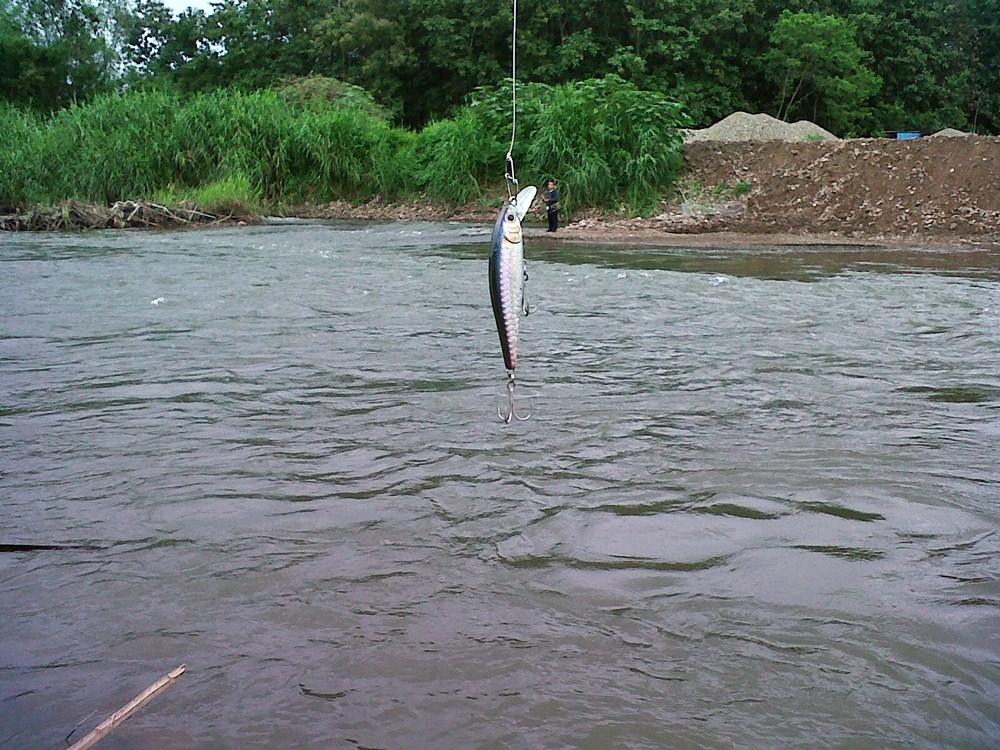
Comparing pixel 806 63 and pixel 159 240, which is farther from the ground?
pixel 806 63

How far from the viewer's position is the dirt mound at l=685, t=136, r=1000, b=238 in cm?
1855

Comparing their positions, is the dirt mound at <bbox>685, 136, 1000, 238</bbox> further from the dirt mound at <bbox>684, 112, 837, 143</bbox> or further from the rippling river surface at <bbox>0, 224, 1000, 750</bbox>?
the rippling river surface at <bbox>0, 224, 1000, 750</bbox>

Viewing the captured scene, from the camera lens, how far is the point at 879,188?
1975 centimetres

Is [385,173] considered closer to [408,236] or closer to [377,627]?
[408,236]

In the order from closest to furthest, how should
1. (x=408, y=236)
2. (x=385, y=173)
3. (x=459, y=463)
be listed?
(x=459, y=463) → (x=408, y=236) → (x=385, y=173)

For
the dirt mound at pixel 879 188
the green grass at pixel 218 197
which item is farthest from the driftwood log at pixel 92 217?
the dirt mound at pixel 879 188

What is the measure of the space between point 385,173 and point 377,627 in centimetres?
2460

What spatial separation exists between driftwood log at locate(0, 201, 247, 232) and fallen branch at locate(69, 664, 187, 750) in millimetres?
19040

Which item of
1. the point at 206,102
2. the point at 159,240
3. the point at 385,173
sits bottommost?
the point at 159,240

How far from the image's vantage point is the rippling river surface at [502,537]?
9.39 feet

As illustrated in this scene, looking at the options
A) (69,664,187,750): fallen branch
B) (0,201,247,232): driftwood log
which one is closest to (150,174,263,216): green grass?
(0,201,247,232): driftwood log

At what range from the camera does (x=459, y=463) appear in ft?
16.3

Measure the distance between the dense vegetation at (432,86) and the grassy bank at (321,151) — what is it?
5 centimetres

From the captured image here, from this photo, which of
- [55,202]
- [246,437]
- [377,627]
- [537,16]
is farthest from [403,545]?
[537,16]
